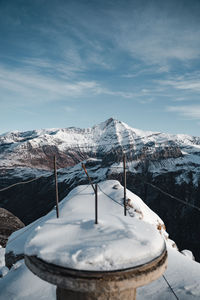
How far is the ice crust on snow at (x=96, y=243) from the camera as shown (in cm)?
281

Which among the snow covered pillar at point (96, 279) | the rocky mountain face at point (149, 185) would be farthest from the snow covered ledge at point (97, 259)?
the rocky mountain face at point (149, 185)

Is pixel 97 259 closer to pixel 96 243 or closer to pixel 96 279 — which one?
pixel 96 279

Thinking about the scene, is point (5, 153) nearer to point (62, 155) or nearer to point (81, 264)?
point (62, 155)

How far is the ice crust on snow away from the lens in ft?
9.21

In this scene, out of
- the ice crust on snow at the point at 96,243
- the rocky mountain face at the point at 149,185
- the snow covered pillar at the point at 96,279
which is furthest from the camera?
the rocky mountain face at the point at 149,185

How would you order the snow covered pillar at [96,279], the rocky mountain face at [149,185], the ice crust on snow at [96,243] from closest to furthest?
the snow covered pillar at [96,279], the ice crust on snow at [96,243], the rocky mountain face at [149,185]

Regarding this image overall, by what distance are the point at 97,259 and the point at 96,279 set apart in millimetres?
226

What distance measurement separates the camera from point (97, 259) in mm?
2793

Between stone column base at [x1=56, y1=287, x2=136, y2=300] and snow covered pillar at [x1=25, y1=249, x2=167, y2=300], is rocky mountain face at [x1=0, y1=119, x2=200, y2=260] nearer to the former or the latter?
stone column base at [x1=56, y1=287, x2=136, y2=300]

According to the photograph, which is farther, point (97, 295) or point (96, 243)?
point (96, 243)

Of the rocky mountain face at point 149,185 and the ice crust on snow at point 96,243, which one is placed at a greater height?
Answer: the ice crust on snow at point 96,243

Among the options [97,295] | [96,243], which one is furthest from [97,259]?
[97,295]

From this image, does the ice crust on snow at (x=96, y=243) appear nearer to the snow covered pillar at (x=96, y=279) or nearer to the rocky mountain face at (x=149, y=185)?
the snow covered pillar at (x=96, y=279)

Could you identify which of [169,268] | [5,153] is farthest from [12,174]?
[169,268]
